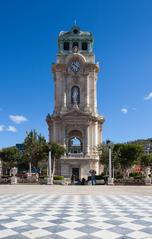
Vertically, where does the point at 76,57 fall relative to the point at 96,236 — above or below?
above

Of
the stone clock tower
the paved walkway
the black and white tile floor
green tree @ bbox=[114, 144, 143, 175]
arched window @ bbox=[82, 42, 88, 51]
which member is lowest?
the paved walkway

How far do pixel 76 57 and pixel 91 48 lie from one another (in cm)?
601

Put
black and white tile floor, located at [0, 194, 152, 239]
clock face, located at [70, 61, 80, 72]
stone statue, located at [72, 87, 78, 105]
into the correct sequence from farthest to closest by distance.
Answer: clock face, located at [70, 61, 80, 72] < stone statue, located at [72, 87, 78, 105] < black and white tile floor, located at [0, 194, 152, 239]

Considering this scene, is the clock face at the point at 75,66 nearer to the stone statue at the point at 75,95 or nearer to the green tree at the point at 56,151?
the stone statue at the point at 75,95

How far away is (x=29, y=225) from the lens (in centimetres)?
909

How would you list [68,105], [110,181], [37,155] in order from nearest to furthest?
[110,181]
[37,155]
[68,105]

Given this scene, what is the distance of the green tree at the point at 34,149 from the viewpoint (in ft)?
228

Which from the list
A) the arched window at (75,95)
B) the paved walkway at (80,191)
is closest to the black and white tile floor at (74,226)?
the paved walkway at (80,191)

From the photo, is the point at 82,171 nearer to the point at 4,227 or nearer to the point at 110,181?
the point at 110,181

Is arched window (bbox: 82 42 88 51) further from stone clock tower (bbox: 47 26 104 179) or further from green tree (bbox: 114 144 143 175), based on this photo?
green tree (bbox: 114 144 143 175)

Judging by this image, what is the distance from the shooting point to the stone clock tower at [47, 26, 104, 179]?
79.4 meters

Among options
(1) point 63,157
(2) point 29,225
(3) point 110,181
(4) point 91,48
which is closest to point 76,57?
(4) point 91,48

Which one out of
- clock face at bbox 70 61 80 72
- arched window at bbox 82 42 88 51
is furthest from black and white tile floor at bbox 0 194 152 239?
arched window at bbox 82 42 88 51

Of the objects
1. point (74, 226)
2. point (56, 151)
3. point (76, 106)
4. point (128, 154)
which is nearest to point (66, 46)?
point (76, 106)
